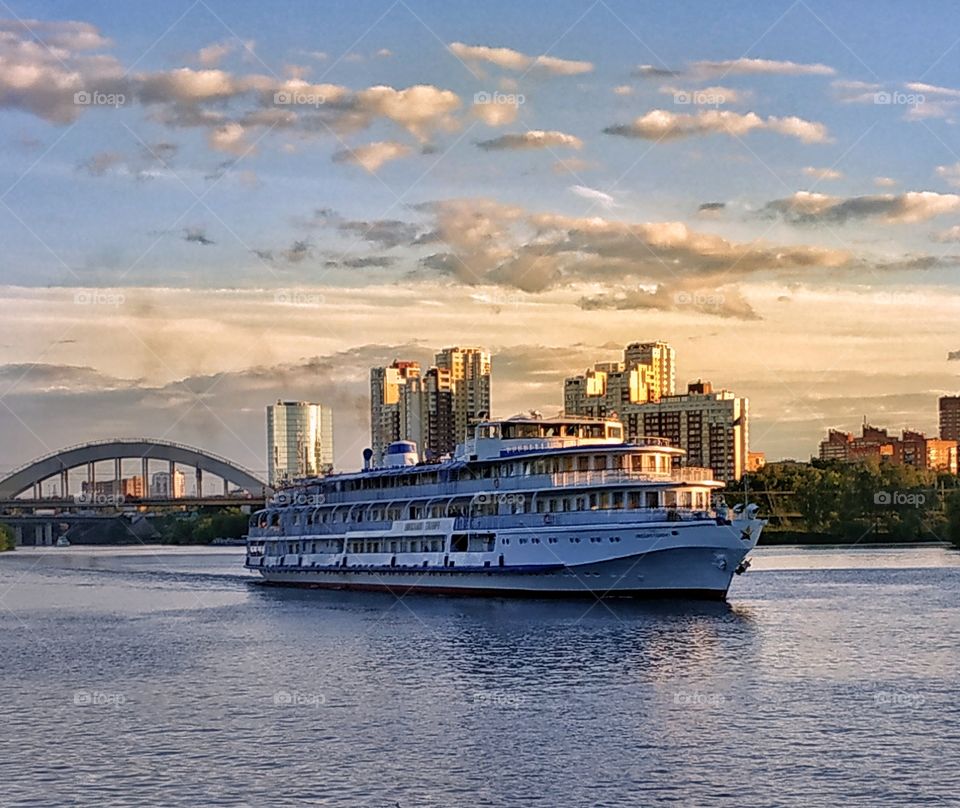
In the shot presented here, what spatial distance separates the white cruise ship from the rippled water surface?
1626mm

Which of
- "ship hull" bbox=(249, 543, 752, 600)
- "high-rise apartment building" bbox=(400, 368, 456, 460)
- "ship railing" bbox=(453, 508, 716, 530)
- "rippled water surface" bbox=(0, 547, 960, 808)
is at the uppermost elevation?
"high-rise apartment building" bbox=(400, 368, 456, 460)

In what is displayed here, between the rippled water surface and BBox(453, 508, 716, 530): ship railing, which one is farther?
BBox(453, 508, 716, 530): ship railing

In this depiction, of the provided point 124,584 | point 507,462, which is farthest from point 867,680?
point 124,584

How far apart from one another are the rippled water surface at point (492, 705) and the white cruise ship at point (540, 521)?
64.0 inches

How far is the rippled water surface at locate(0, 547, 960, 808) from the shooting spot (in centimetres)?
2753

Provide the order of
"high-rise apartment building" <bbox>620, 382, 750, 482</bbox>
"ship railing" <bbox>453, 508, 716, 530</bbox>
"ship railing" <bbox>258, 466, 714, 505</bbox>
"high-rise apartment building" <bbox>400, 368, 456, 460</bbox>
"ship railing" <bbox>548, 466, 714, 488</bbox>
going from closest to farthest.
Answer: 1. "ship railing" <bbox>453, 508, 716, 530</bbox>
2. "ship railing" <bbox>548, 466, 714, 488</bbox>
3. "ship railing" <bbox>258, 466, 714, 505</bbox>
4. "high-rise apartment building" <bbox>400, 368, 456, 460</bbox>
5. "high-rise apartment building" <bbox>620, 382, 750, 482</bbox>

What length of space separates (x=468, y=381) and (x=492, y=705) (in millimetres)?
123856

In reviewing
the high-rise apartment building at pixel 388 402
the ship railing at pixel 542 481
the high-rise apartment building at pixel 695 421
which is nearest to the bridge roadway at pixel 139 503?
the high-rise apartment building at pixel 388 402

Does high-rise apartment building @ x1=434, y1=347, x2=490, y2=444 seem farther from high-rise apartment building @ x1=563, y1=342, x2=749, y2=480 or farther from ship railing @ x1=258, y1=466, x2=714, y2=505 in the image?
ship railing @ x1=258, y1=466, x2=714, y2=505

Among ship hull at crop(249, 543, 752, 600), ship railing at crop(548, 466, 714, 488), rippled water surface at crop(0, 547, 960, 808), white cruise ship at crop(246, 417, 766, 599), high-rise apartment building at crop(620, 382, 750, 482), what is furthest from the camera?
high-rise apartment building at crop(620, 382, 750, 482)

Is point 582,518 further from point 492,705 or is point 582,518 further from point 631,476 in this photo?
point 492,705

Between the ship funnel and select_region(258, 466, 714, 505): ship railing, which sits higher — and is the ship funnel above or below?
above

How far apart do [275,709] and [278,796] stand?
349 inches

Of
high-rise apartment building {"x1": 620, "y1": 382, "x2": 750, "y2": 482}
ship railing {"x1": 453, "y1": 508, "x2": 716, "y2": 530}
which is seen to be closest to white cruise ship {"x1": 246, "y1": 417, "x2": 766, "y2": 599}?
ship railing {"x1": 453, "y1": 508, "x2": 716, "y2": 530}
